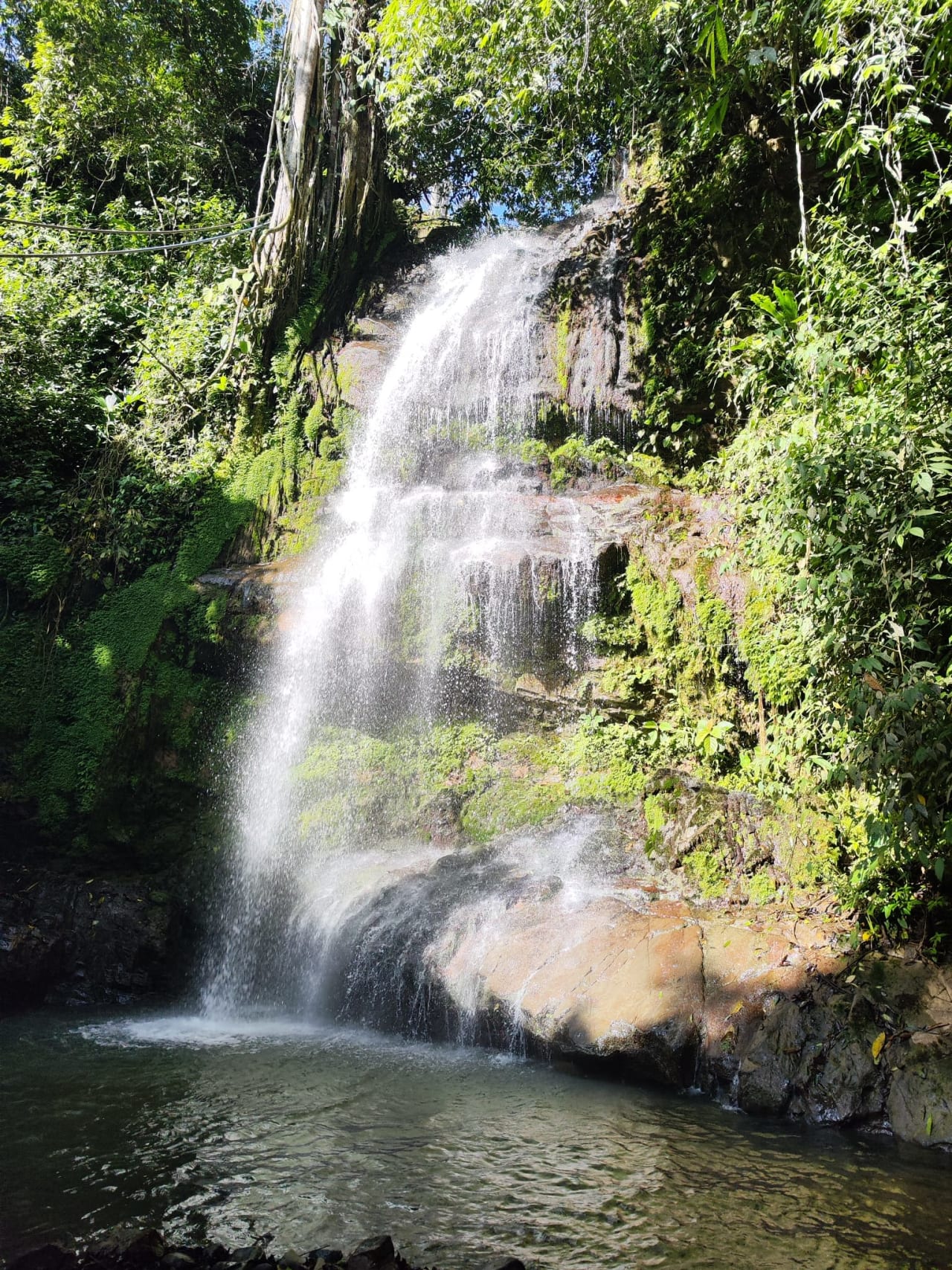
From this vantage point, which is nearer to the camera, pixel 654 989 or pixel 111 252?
pixel 654 989

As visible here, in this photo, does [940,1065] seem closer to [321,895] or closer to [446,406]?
[321,895]

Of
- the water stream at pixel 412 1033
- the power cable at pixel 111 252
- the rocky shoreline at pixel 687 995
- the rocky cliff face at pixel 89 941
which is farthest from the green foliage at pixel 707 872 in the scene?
the power cable at pixel 111 252

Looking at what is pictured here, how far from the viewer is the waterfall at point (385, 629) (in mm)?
7574

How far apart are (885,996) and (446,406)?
8186 mm

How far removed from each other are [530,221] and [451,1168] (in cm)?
1479

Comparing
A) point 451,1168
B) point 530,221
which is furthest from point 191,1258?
point 530,221

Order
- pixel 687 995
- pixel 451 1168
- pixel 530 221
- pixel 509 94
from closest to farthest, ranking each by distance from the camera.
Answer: pixel 451 1168, pixel 687 995, pixel 509 94, pixel 530 221

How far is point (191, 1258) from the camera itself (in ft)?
8.91

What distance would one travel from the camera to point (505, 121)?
12844 millimetres

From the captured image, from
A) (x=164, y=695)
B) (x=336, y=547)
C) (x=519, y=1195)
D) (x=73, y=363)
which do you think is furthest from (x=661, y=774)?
(x=73, y=363)

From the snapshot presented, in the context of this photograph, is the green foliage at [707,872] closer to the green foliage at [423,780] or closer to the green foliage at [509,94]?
the green foliage at [423,780]

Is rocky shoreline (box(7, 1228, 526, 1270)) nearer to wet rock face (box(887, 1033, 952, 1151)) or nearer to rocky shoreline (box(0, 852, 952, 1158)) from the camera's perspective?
rocky shoreline (box(0, 852, 952, 1158))

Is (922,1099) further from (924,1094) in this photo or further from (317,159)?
(317,159)

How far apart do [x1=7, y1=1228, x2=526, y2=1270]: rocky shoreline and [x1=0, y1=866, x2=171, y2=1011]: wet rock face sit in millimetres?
5307
